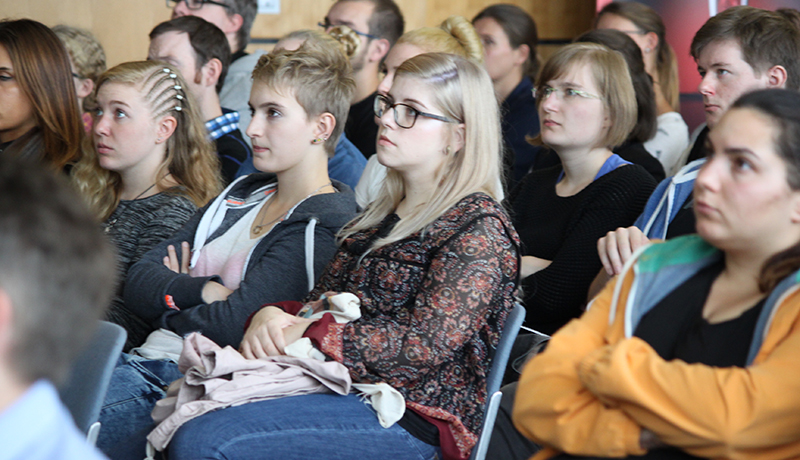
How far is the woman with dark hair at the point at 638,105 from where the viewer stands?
281 centimetres

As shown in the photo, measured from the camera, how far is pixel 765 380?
108cm

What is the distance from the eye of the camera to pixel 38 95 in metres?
2.94

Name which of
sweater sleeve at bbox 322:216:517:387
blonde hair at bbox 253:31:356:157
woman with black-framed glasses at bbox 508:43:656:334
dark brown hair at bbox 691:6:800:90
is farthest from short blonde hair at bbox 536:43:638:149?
sweater sleeve at bbox 322:216:517:387

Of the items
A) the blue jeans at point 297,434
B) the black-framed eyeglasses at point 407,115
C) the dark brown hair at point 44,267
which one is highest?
the dark brown hair at point 44,267

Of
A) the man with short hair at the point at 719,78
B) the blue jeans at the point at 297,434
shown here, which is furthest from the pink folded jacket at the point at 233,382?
the man with short hair at the point at 719,78

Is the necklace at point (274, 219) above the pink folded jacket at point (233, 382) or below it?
above

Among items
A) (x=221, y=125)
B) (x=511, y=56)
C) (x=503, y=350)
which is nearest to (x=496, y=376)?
(x=503, y=350)

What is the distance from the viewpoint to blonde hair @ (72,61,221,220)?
2574 millimetres

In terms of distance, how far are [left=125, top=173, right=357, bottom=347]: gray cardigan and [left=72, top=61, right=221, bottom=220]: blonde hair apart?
1.59ft

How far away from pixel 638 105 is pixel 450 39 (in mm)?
822

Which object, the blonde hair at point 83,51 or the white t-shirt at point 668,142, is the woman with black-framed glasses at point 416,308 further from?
the blonde hair at point 83,51

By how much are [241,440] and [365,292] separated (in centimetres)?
46

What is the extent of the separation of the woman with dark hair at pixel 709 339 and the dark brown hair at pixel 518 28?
3.04m

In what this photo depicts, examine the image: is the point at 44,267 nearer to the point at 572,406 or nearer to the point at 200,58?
the point at 572,406
